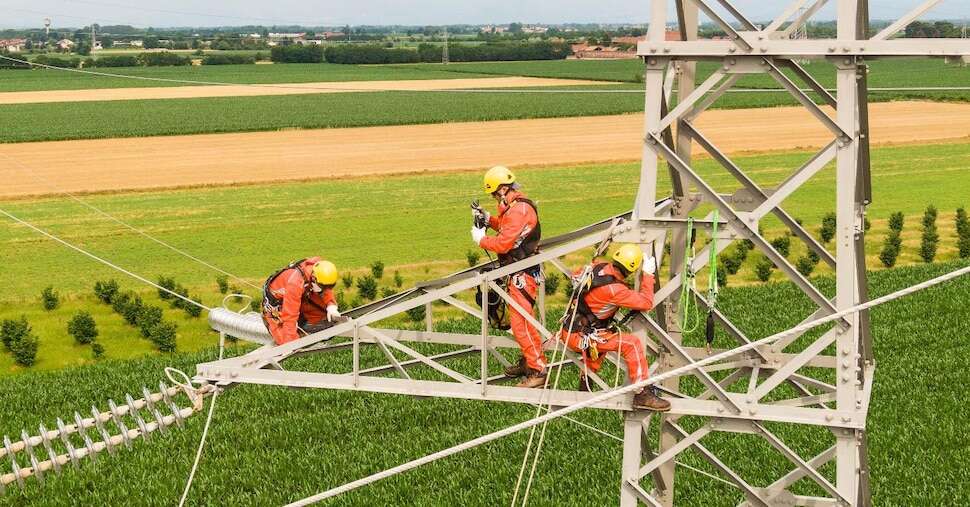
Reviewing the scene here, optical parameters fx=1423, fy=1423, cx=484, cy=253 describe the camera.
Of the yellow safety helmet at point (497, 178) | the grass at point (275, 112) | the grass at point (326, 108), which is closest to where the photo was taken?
the yellow safety helmet at point (497, 178)

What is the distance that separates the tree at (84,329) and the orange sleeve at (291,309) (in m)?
17.4

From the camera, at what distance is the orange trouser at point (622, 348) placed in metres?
12.2

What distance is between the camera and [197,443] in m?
22.1

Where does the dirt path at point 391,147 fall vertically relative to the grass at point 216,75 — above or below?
below

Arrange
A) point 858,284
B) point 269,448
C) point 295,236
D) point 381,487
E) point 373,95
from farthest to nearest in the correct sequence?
point 373,95 < point 295,236 < point 269,448 < point 381,487 < point 858,284

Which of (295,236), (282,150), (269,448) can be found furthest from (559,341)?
(282,150)

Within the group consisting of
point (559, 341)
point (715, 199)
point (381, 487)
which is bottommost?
point (381, 487)

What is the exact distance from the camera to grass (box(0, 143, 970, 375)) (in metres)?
35.0

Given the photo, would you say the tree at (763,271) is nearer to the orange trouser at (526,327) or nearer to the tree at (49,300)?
the tree at (49,300)

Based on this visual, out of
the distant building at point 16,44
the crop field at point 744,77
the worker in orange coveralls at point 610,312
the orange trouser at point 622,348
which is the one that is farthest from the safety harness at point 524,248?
the distant building at point 16,44

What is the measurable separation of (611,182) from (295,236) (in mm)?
15391

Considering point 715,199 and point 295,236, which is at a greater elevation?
point 715,199

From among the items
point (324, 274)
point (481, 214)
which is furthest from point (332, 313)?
point (481, 214)

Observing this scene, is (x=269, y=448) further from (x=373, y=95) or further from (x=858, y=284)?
(x=373, y=95)
